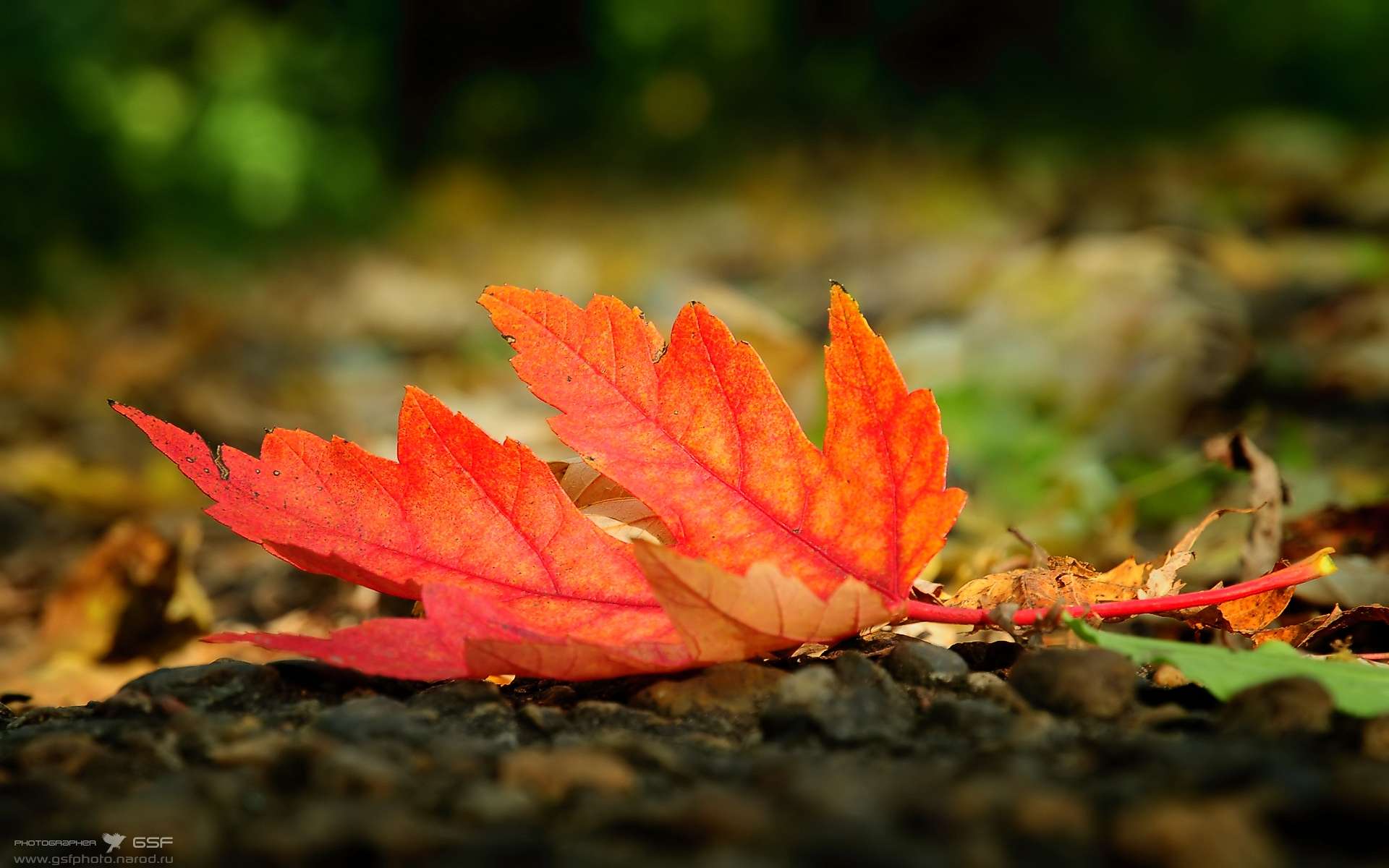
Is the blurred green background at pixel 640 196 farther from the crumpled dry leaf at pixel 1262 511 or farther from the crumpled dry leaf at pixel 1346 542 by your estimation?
the crumpled dry leaf at pixel 1262 511

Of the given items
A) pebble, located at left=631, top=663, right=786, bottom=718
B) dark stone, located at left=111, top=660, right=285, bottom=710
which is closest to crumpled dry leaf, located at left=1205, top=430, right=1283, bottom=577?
pebble, located at left=631, top=663, right=786, bottom=718

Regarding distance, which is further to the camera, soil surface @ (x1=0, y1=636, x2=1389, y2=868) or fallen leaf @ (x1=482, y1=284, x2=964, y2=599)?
fallen leaf @ (x1=482, y1=284, x2=964, y2=599)

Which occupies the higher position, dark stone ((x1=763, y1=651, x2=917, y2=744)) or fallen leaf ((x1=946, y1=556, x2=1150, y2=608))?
fallen leaf ((x1=946, y1=556, x2=1150, y2=608))

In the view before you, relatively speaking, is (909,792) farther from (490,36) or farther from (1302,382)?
(490,36)

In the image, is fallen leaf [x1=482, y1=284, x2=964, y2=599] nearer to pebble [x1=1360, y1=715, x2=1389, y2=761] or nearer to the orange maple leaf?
the orange maple leaf

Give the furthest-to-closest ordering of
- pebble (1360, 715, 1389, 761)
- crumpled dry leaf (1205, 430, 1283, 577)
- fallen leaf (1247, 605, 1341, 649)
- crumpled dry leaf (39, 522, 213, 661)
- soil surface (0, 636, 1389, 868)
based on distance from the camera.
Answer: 1. crumpled dry leaf (39, 522, 213, 661)
2. crumpled dry leaf (1205, 430, 1283, 577)
3. fallen leaf (1247, 605, 1341, 649)
4. pebble (1360, 715, 1389, 761)
5. soil surface (0, 636, 1389, 868)

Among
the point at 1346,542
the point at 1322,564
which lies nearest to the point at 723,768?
the point at 1322,564

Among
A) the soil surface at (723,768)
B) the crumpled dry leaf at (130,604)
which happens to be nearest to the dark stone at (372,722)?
the soil surface at (723,768)
